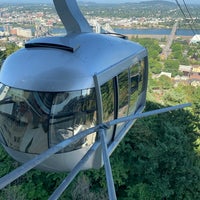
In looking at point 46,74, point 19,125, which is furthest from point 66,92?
point 19,125

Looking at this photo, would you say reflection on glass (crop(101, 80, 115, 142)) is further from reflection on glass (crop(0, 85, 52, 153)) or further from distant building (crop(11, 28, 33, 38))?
distant building (crop(11, 28, 33, 38))

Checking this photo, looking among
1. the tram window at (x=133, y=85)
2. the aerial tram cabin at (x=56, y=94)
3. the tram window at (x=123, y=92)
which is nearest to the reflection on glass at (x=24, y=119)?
the aerial tram cabin at (x=56, y=94)

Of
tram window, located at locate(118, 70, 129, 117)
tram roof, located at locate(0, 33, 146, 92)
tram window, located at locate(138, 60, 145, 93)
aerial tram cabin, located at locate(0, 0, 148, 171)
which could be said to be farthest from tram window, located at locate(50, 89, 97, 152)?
tram window, located at locate(138, 60, 145, 93)

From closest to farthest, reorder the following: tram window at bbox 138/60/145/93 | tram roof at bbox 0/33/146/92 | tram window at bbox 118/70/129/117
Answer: tram roof at bbox 0/33/146/92 < tram window at bbox 118/70/129/117 < tram window at bbox 138/60/145/93

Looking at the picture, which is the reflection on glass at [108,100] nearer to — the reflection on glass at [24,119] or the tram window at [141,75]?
the reflection on glass at [24,119]

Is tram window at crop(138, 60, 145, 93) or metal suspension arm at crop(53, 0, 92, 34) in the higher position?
metal suspension arm at crop(53, 0, 92, 34)

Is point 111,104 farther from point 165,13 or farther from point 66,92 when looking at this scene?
point 165,13

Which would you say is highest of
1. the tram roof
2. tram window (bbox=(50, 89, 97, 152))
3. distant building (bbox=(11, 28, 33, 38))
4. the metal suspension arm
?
the metal suspension arm
